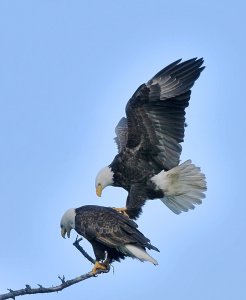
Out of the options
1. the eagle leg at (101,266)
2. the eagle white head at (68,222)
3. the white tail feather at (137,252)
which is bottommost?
the white tail feather at (137,252)

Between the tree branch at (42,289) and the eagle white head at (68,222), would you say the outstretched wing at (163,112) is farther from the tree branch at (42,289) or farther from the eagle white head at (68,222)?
the tree branch at (42,289)

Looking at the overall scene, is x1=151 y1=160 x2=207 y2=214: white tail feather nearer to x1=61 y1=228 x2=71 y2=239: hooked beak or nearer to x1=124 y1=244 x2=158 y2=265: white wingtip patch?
x1=61 y1=228 x2=71 y2=239: hooked beak

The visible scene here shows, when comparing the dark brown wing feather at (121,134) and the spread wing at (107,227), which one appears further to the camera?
the dark brown wing feather at (121,134)

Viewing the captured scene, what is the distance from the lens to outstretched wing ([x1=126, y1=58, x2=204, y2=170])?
29.0 ft

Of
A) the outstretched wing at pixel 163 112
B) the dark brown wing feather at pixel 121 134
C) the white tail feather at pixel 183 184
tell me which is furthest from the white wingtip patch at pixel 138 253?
the dark brown wing feather at pixel 121 134

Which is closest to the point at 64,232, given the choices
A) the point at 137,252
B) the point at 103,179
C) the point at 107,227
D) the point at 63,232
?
the point at 63,232

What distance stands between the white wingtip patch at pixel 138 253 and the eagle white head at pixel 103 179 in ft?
6.83

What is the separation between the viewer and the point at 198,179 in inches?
349

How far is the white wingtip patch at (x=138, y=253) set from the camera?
695 centimetres

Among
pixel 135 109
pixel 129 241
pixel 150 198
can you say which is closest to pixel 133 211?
pixel 150 198

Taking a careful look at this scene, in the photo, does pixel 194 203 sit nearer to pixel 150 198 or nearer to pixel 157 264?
pixel 150 198

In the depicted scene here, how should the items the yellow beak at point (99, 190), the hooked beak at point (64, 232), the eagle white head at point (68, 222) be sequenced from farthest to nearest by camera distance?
the yellow beak at point (99, 190) < the hooked beak at point (64, 232) < the eagle white head at point (68, 222)

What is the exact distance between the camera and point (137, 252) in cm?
712

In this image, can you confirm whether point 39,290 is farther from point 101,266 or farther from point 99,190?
point 99,190
